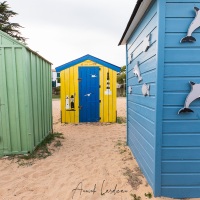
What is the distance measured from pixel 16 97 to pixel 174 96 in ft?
12.0

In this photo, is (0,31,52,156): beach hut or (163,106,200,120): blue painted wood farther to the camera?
(0,31,52,156): beach hut

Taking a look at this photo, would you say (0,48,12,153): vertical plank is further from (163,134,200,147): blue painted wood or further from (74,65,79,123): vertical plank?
(74,65,79,123): vertical plank

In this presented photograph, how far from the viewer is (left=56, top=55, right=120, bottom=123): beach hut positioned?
984cm

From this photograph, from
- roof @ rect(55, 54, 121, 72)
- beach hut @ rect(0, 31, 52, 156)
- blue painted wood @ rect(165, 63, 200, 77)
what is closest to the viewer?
blue painted wood @ rect(165, 63, 200, 77)

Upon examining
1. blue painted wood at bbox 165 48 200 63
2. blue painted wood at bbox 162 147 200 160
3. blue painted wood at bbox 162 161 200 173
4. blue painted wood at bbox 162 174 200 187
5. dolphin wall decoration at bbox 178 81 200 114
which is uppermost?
blue painted wood at bbox 165 48 200 63

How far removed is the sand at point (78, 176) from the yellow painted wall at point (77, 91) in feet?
12.6

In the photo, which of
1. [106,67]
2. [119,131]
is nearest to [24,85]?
[119,131]

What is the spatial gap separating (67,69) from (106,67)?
6.13 ft

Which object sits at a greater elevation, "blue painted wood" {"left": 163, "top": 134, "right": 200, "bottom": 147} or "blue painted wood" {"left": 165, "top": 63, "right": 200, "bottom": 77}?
"blue painted wood" {"left": 165, "top": 63, "right": 200, "bottom": 77}

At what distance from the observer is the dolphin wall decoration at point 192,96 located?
2.93 m

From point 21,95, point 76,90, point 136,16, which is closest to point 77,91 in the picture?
point 76,90

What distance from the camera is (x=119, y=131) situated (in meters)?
8.28

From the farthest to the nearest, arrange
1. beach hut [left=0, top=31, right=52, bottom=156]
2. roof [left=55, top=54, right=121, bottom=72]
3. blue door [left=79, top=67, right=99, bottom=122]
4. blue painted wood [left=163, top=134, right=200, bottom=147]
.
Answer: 1. blue door [left=79, top=67, right=99, bottom=122]
2. roof [left=55, top=54, right=121, bottom=72]
3. beach hut [left=0, top=31, right=52, bottom=156]
4. blue painted wood [left=163, top=134, right=200, bottom=147]

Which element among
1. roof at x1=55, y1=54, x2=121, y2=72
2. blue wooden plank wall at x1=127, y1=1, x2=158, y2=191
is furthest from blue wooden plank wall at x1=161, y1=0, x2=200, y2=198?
roof at x1=55, y1=54, x2=121, y2=72
